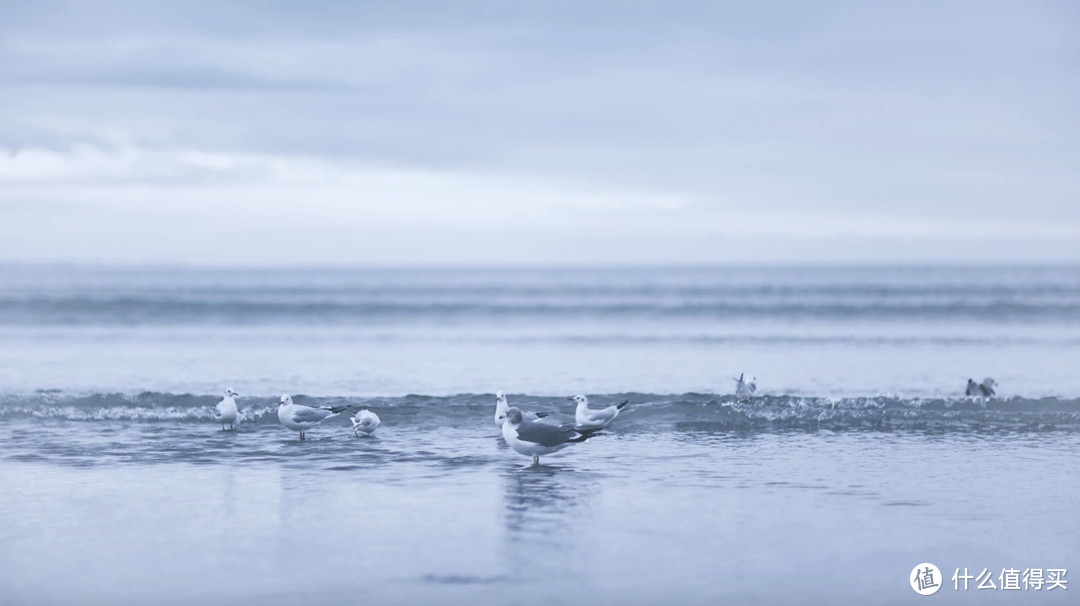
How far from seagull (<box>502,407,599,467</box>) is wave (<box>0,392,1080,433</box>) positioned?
3.26 m

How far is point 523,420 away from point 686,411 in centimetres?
426

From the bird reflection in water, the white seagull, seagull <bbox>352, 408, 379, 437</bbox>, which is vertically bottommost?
the bird reflection in water

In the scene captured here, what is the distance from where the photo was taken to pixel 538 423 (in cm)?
1157

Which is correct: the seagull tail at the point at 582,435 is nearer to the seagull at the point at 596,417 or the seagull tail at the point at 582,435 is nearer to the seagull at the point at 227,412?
the seagull at the point at 596,417

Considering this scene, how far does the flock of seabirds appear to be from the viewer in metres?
11.4

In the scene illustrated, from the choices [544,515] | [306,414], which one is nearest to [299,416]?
[306,414]

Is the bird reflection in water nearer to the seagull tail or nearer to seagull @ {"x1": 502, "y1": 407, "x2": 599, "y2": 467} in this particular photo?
seagull @ {"x1": 502, "y1": 407, "x2": 599, "y2": 467}

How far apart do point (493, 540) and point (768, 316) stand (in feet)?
108

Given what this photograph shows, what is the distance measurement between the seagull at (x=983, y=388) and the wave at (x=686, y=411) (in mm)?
667

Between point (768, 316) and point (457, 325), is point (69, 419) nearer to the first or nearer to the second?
point (457, 325)

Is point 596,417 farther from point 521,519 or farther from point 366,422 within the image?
point 521,519

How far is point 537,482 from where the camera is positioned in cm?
1059

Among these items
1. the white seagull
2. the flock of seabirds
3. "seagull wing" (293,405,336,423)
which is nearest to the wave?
the flock of seabirds

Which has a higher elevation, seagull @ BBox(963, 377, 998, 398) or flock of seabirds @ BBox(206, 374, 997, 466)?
seagull @ BBox(963, 377, 998, 398)
